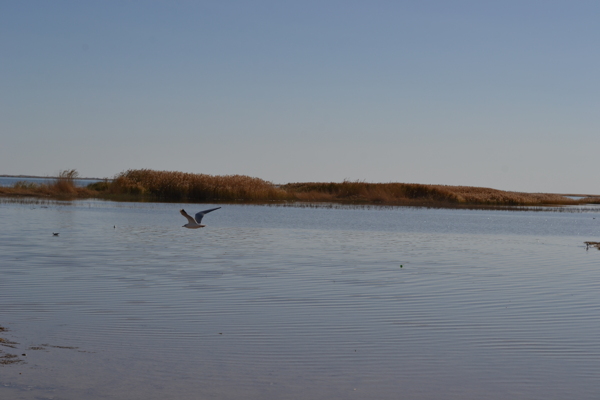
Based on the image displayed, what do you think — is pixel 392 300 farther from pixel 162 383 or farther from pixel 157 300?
pixel 162 383

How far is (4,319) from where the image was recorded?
364 inches

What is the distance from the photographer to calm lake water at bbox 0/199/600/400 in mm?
6953

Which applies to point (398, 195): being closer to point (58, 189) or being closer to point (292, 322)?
point (58, 189)

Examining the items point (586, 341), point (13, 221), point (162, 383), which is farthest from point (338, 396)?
point (13, 221)

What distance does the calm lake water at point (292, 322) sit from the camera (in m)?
6.95

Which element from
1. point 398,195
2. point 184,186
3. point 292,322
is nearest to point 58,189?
point 184,186

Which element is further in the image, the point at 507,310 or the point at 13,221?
the point at 13,221

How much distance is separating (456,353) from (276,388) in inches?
101

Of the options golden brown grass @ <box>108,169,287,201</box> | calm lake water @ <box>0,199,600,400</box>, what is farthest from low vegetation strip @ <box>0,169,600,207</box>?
calm lake water @ <box>0,199,600,400</box>

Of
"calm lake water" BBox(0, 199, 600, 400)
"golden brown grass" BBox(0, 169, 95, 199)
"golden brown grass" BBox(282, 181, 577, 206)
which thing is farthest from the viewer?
"golden brown grass" BBox(282, 181, 577, 206)

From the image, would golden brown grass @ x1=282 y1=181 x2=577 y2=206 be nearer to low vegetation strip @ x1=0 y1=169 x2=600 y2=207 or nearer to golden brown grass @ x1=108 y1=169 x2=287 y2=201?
low vegetation strip @ x1=0 y1=169 x2=600 y2=207

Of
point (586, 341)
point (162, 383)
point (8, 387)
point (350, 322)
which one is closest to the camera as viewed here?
point (8, 387)

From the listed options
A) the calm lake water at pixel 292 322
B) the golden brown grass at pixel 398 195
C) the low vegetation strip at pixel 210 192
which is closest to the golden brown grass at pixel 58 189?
the low vegetation strip at pixel 210 192

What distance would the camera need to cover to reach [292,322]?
32.1 ft
